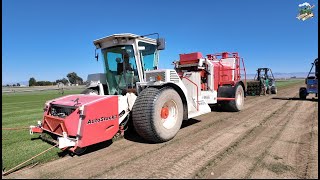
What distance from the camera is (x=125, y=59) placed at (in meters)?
6.30

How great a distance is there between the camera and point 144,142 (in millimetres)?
5414

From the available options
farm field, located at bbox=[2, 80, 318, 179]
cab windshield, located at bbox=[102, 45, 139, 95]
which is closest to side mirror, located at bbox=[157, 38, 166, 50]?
cab windshield, located at bbox=[102, 45, 139, 95]

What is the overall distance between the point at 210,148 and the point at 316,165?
1755mm

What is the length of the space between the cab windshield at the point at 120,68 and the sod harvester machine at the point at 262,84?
14.1 m

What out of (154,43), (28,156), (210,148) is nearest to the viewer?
(28,156)

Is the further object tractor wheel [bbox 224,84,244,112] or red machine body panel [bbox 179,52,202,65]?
tractor wheel [bbox 224,84,244,112]

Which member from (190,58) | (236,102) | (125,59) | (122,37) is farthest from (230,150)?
(236,102)

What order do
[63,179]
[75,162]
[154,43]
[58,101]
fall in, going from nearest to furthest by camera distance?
[63,179] < [75,162] < [58,101] < [154,43]

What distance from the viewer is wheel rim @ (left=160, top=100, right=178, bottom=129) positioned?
568cm

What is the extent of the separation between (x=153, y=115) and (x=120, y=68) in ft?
6.58

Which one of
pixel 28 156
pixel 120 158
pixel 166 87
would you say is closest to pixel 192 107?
pixel 166 87

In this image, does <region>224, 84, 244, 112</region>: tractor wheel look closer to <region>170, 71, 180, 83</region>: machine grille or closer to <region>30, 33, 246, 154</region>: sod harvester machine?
<region>30, 33, 246, 154</region>: sod harvester machine

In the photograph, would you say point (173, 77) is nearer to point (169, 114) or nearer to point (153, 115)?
point (169, 114)

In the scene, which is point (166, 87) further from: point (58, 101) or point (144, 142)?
point (58, 101)
